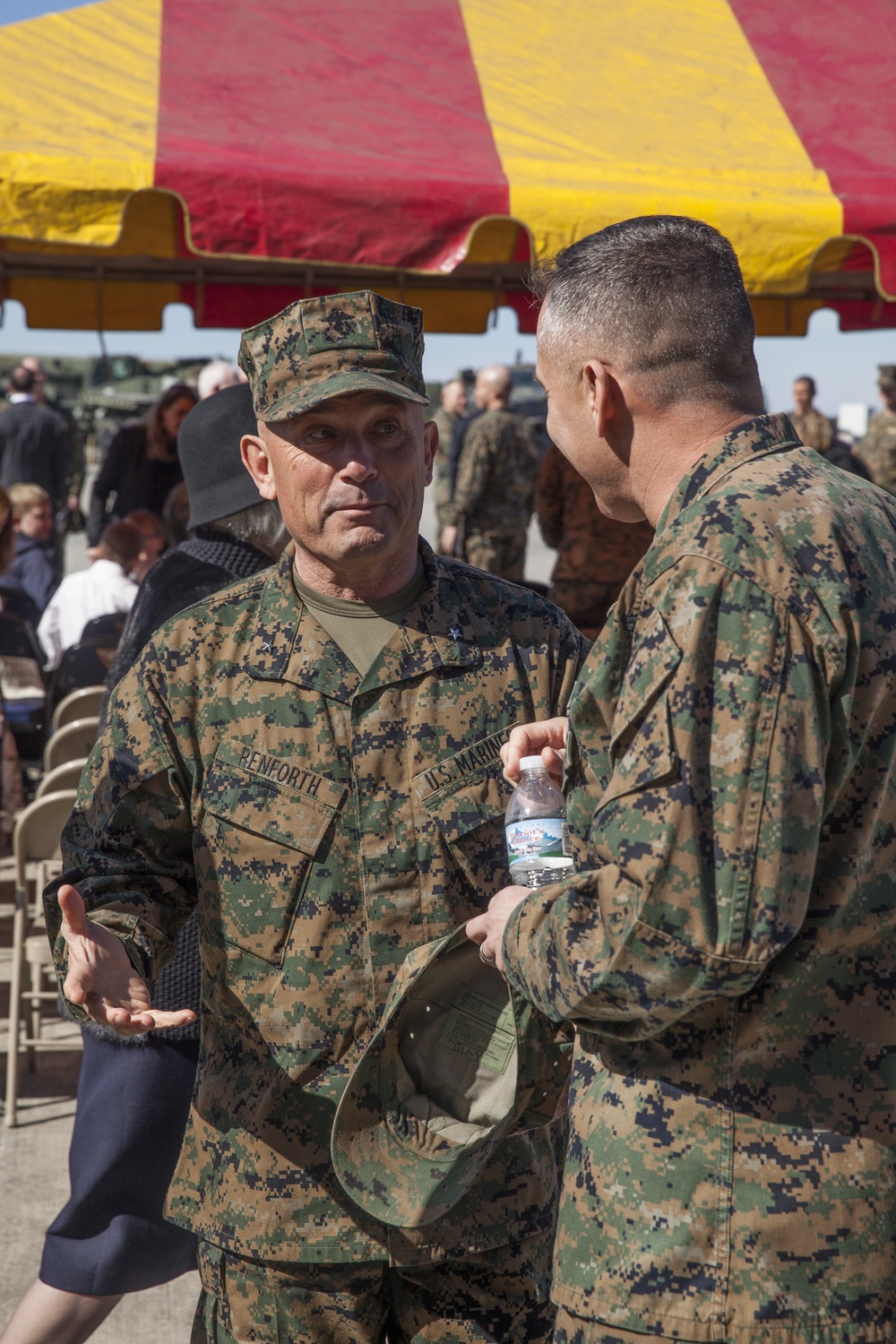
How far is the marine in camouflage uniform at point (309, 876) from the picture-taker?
2020 millimetres

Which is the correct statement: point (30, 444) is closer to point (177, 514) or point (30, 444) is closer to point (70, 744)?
point (177, 514)

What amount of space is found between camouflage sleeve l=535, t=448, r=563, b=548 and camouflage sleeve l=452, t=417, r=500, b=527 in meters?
2.47

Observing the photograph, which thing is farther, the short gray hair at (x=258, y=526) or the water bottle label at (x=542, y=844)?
the short gray hair at (x=258, y=526)

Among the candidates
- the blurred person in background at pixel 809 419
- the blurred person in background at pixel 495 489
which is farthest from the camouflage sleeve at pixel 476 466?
the blurred person in background at pixel 809 419

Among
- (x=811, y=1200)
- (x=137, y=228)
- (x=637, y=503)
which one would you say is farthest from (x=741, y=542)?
(x=137, y=228)

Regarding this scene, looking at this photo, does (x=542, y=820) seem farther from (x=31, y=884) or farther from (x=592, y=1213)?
(x=31, y=884)

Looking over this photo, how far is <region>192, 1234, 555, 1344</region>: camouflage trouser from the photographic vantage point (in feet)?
6.60

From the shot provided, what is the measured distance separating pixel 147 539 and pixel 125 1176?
4.32 metres

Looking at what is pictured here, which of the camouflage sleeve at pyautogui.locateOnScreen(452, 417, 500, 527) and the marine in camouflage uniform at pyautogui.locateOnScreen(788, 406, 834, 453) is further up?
the marine in camouflage uniform at pyautogui.locateOnScreen(788, 406, 834, 453)

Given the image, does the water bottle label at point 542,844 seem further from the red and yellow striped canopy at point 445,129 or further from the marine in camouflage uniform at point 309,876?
the red and yellow striped canopy at point 445,129

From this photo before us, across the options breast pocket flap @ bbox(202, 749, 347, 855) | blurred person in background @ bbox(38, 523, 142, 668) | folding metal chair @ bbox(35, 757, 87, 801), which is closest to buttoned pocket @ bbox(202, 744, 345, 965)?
breast pocket flap @ bbox(202, 749, 347, 855)

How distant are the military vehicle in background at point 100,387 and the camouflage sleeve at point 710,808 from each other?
18.2m

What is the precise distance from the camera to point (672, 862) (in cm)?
138

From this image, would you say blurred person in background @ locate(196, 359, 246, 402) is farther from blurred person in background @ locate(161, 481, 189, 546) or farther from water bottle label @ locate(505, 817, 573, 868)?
water bottle label @ locate(505, 817, 573, 868)
